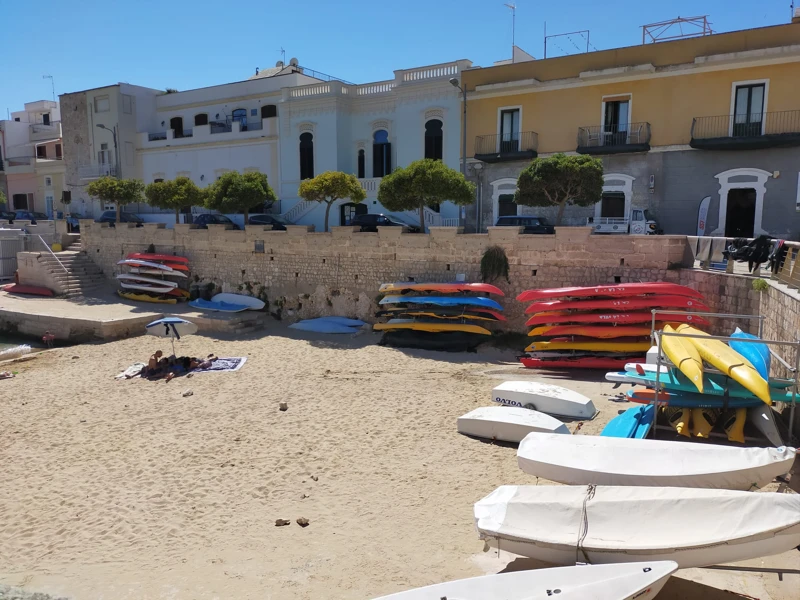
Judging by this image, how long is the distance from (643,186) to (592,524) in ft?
55.4

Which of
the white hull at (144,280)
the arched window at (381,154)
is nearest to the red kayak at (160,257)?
the white hull at (144,280)

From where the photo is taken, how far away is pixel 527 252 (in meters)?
15.5

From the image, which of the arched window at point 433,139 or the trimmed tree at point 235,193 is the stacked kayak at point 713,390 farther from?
the arched window at point 433,139

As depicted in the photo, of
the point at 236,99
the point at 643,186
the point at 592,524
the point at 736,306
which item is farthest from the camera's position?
the point at 236,99

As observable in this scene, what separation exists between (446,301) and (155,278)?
12.6 meters

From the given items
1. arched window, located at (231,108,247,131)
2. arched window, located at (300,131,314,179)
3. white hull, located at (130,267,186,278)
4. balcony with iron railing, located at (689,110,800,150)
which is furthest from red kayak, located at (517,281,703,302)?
arched window, located at (231,108,247,131)

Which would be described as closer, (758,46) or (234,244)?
(758,46)

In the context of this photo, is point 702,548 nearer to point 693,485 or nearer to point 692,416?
point 693,485

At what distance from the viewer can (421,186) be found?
16.5 metres

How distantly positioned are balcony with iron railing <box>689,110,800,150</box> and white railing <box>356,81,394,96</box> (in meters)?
12.3

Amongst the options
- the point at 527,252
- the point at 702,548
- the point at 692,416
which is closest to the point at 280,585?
the point at 702,548

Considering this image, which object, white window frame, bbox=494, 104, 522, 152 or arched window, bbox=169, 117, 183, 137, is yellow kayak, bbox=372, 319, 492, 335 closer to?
white window frame, bbox=494, 104, 522, 152

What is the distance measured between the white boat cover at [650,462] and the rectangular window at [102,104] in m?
34.3

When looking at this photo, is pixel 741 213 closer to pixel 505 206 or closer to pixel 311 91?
pixel 505 206
